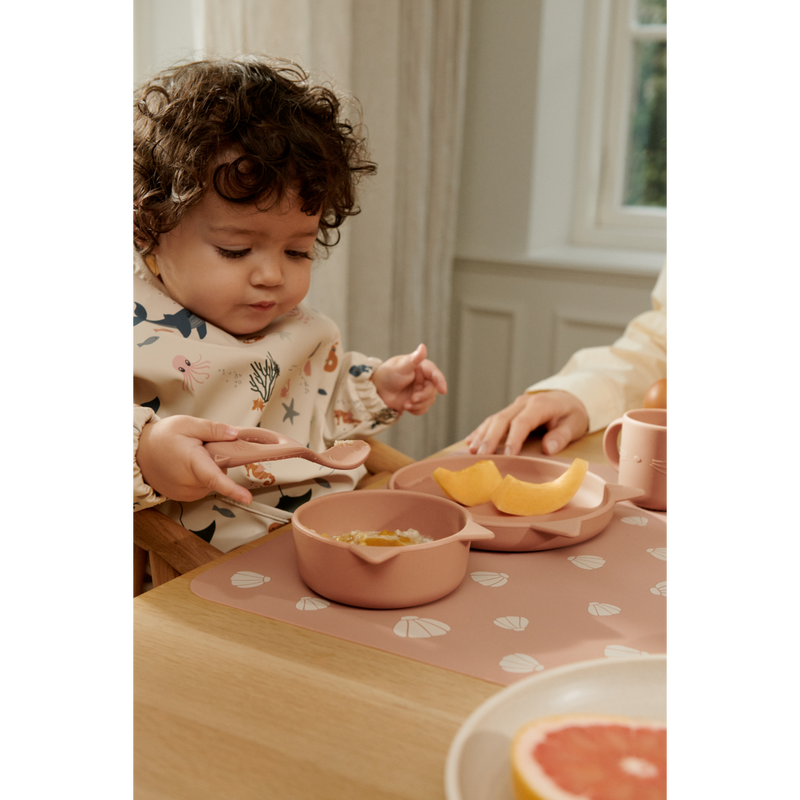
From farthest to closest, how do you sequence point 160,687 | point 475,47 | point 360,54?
point 475,47 < point 360,54 < point 160,687

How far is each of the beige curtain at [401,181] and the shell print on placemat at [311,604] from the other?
202cm

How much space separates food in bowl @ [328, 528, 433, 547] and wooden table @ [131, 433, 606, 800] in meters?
0.14

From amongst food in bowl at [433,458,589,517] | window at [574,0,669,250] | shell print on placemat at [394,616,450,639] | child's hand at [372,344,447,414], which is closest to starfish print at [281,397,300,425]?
child's hand at [372,344,447,414]

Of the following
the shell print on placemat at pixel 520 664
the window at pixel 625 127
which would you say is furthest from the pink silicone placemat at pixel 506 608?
the window at pixel 625 127

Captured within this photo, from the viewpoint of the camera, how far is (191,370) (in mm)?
1066

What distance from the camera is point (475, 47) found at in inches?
119

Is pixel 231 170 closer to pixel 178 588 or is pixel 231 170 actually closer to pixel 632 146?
pixel 178 588

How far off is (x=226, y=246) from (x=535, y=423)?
547mm

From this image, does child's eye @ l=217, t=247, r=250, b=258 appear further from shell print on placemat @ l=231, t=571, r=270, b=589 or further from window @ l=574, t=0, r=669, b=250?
window @ l=574, t=0, r=669, b=250

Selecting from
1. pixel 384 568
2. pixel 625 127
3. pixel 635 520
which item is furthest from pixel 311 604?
pixel 625 127

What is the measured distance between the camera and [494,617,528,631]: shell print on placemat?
2.20 ft
